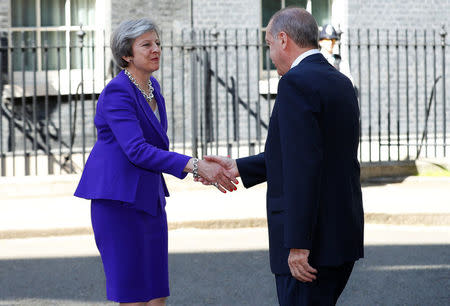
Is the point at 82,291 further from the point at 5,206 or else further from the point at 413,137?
the point at 413,137

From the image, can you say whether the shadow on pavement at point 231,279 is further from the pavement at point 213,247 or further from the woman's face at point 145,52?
the woman's face at point 145,52

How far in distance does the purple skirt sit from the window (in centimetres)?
1051

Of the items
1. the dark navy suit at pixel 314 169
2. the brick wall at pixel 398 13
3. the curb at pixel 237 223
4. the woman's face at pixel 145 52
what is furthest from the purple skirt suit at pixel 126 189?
the brick wall at pixel 398 13

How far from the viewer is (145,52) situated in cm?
420

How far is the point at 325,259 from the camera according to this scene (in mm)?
3363

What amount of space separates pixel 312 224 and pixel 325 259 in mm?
156

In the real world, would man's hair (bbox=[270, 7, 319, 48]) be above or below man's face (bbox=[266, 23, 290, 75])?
above

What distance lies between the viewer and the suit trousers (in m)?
3.35

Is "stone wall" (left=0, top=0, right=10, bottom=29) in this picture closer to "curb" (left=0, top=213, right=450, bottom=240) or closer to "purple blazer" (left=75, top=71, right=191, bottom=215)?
"curb" (left=0, top=213, right=450, bottom=240)

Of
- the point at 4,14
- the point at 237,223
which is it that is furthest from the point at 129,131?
the point at 4,14

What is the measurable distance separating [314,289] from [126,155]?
1.14 meters

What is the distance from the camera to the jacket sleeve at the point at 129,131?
13.1 feet

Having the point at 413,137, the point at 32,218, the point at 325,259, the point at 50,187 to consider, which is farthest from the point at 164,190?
the point at 413,137

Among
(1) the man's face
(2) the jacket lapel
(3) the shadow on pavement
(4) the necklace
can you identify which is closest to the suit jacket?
(1) the man's face
